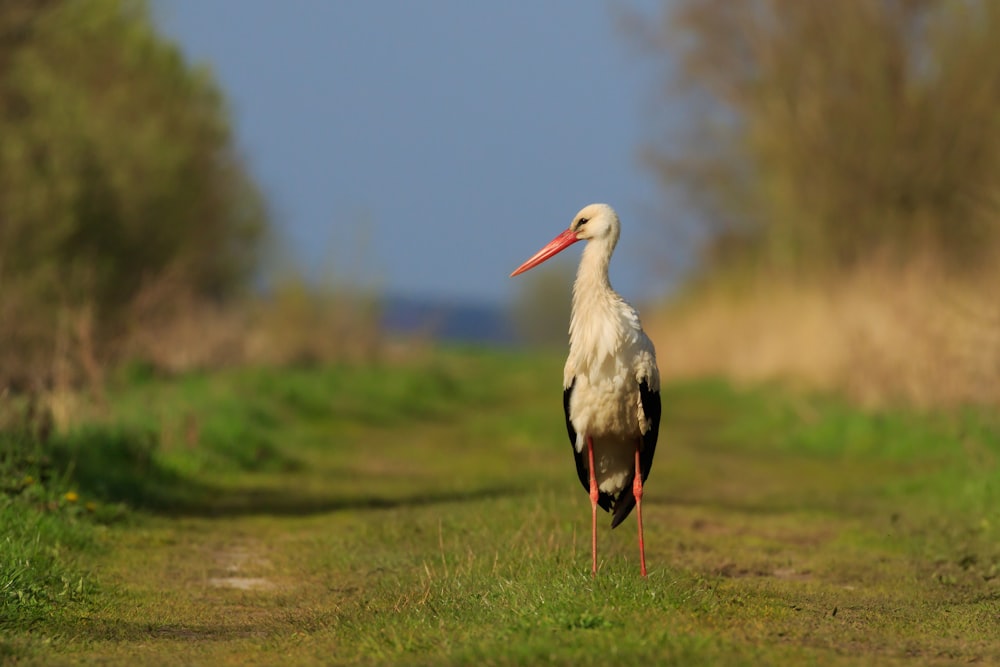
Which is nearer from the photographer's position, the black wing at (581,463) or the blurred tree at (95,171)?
the black wing at (581,463)

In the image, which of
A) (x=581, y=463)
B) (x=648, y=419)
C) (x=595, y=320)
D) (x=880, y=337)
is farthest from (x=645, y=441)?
(x=880, y=337)

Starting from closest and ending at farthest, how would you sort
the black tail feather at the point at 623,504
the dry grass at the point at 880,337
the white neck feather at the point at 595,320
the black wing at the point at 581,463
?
the white neck feather at the point at 595,320 < the black wing at the point at 581,463 < the black tail feather at the point at 623,504 < the dry grass at the point at 880,337

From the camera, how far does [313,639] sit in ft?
22.7

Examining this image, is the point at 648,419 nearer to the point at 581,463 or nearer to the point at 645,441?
the point at 645,441

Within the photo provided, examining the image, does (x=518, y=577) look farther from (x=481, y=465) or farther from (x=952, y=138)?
(x=952, y=138)

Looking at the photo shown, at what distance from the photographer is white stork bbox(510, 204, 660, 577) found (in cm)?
829

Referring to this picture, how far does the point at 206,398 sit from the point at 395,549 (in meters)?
8.46

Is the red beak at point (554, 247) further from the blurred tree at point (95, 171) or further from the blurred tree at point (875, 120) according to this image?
the blurred tree at point (875, 120)

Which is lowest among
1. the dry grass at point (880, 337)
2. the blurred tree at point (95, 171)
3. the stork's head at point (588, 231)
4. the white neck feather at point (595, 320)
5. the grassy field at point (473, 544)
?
the grassy field at point (473, 544)

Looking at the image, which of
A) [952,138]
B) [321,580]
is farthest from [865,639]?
[952,138]

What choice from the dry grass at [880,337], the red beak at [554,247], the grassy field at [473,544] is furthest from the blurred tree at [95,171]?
the dry grass at [880,337]

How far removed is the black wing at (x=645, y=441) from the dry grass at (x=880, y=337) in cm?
653

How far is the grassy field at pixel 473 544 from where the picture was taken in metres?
6.65

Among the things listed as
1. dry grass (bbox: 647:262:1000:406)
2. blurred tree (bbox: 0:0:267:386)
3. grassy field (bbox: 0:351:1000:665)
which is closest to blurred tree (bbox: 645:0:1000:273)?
dry grass (bbox: 647:262:1000:406)
